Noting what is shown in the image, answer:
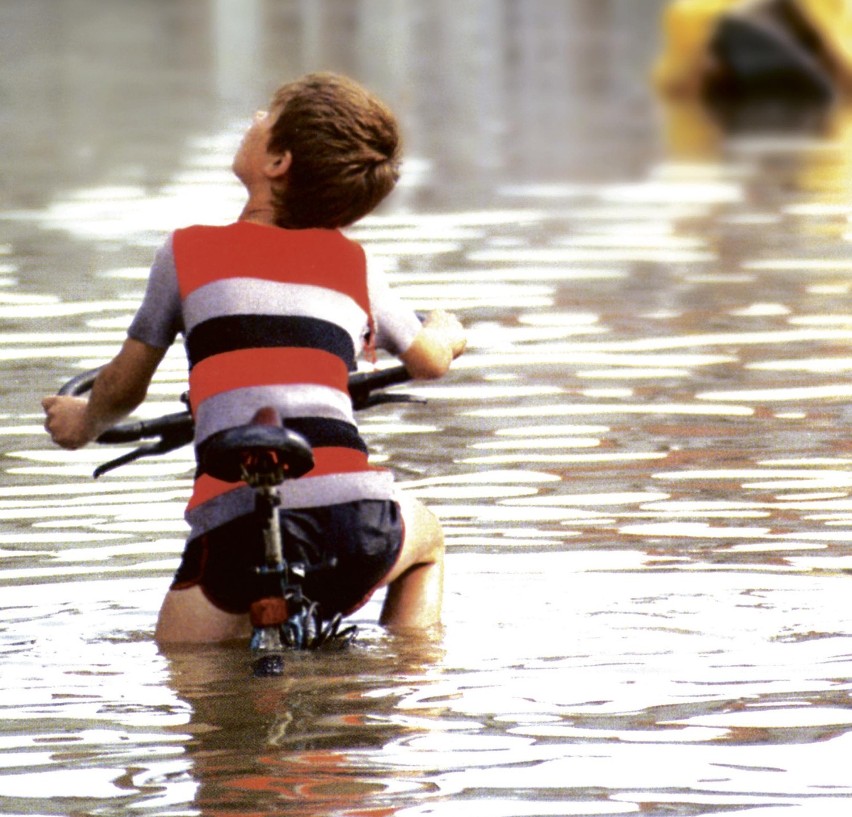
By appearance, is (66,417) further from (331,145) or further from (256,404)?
(331,145)

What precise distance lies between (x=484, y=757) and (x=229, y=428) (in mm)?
970

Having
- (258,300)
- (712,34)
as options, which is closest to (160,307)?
(258,300)

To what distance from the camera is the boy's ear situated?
5.94 m

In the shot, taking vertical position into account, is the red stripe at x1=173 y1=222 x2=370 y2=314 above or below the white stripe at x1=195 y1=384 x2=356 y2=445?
above

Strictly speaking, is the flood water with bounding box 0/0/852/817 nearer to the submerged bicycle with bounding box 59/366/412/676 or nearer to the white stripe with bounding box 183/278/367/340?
the submerged bicycle with bounding box 59/366/412/676

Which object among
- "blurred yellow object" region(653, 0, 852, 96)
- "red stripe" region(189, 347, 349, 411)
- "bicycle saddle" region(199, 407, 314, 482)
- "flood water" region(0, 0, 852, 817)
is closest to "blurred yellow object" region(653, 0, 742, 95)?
"blurred yellow object" region(653, 0, 852, 96)

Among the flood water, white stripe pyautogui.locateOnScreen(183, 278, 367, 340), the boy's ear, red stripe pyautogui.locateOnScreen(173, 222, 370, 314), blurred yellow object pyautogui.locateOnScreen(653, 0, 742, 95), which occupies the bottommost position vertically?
the flood water

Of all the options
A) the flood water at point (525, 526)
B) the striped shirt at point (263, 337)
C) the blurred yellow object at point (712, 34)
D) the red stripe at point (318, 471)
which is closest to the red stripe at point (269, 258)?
the striped shirt at point (263, 337)

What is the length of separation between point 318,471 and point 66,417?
577 millimetres

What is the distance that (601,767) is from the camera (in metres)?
5.16

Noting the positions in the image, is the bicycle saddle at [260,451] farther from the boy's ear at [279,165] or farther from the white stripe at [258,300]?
the boy's ear at [279,165]

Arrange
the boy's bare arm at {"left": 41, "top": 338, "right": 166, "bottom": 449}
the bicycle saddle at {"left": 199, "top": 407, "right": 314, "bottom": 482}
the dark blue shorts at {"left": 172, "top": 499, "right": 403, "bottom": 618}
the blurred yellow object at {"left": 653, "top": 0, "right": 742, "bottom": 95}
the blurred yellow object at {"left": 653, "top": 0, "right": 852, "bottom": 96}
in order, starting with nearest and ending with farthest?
the bicycle saddle at {"left": 199, "top": 407, "right": 314, "bottom": 482} < the dark blue shorts at {"left": 172, "top": 499, "right": 403, "bottom": 618} < the boy's bare arm at {"left": 41, "top": 338, "right": 166, "bottom": 449} < the blurred yellow object at {"left": 653, "top": 0, "right": 852, "bottom": 96} < the blurred yellow object at {"left": 653, "top": 0, "right": 742, "bottom": 95}

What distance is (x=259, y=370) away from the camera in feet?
19.3

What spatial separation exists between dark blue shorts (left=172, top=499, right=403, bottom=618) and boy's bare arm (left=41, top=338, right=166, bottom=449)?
343 mm
